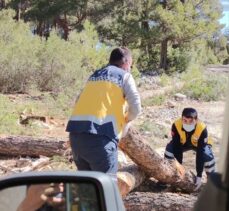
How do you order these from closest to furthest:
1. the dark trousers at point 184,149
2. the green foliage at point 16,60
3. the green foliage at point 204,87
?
the dark trousers at point 184,149, the green foliage at point 16,60, the green foliage at point 204,87

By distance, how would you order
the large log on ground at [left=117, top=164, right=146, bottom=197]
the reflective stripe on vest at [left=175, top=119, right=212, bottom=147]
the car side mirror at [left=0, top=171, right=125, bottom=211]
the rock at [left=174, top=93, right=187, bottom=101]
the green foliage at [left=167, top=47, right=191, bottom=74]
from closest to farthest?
the car side mirror at [left=0, top=171, right=125, bottom=211] → the large log on ground at [left=117, top=164, right=146, bottom=197] → the reflective stripe on vest at [left=175, top=119, right=212, bottom=147] → the rock at [left=174, top=93, right=187, bottom=101] → the green foliage at [left=167, top=47, right=191, bottom=74]

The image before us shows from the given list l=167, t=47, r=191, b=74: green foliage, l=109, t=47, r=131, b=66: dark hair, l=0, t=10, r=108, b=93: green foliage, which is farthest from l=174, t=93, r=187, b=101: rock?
l=109, t=47, r=131, b=66: dark hair

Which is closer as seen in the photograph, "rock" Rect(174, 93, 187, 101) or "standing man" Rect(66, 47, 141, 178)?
"standing man" Rect(66, 47, 141, 178)

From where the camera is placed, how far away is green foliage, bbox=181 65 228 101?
1953cm

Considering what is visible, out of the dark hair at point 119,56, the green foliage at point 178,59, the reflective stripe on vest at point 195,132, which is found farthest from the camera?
the green foliage at point 178,59

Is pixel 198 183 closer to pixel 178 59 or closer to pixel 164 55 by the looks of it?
pixel 178 59

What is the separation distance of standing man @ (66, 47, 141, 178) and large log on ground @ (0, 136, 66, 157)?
12.8 feet

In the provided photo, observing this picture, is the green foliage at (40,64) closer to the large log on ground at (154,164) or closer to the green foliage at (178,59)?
the green foliage at (178,59)

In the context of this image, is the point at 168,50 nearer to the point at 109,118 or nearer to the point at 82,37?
the point at 82,37

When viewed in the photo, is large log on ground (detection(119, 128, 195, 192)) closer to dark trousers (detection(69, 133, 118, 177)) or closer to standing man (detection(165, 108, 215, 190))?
standing man (detection(165, 108, 215, 190))

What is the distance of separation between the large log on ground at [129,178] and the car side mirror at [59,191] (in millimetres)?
4257

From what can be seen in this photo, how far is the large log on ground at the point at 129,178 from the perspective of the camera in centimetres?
642

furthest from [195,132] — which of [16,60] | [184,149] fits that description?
[16,60]

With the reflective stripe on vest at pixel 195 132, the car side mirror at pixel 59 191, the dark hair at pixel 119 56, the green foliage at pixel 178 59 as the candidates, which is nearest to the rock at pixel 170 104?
the green foliage at pixel 178 59
